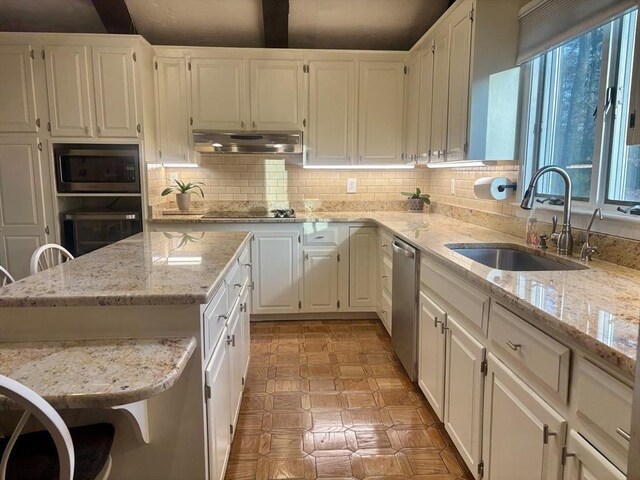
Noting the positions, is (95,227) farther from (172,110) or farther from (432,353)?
(432,353)

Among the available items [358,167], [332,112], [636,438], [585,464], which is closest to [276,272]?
[358,167]

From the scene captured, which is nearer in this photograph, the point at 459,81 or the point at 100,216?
the point at 459,81

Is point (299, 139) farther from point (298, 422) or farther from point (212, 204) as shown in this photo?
point (298, 422)

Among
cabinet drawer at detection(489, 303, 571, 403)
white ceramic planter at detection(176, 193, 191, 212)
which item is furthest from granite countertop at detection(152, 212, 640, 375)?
white ceramic planter at detection(176, 193, 191, 212)

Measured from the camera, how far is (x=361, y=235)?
370 centimetres

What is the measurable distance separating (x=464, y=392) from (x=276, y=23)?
3.30 m

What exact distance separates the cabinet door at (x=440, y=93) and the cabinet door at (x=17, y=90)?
315 cm

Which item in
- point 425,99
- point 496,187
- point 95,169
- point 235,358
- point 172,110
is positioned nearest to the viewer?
point 235,358

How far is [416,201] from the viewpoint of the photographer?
4141 millimetres

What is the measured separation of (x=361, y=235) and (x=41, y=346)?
2.75 metres

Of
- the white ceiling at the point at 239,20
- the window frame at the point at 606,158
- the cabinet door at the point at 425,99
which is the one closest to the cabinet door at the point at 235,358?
the window frame at the point at 606,158

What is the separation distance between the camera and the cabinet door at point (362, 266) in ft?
12.1

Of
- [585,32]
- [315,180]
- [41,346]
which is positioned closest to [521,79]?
[585,32]

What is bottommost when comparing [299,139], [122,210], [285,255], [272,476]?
[272,476]
